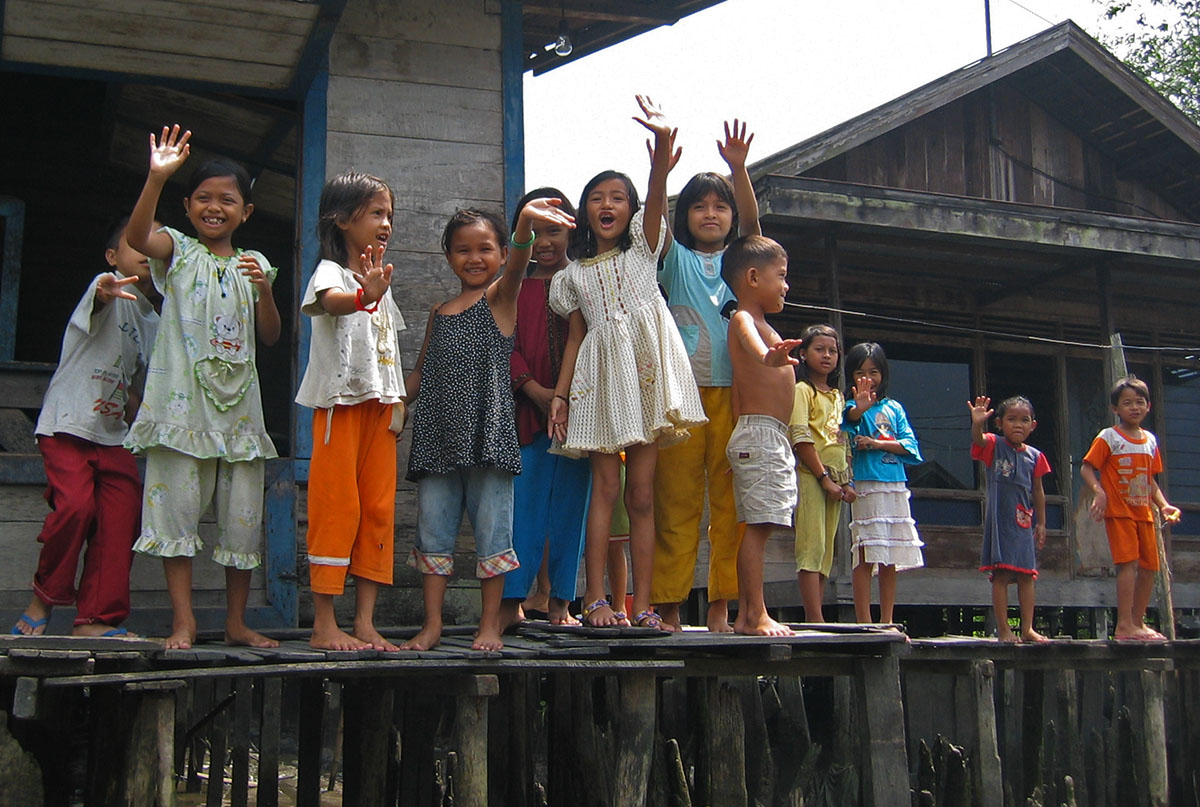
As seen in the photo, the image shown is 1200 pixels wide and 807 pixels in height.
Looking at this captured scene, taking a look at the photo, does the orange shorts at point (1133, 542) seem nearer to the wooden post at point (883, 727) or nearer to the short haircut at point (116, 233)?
the wooden post at point (883, 727)

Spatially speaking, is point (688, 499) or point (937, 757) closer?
point (688, 499)

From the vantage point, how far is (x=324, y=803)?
8.11 m

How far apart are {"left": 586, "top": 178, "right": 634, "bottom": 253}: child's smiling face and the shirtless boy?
0.56 m

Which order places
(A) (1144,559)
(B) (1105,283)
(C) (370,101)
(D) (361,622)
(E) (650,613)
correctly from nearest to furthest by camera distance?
(D) (361,622)
(E) (650,613)
(C) (370,101)
(A) (1144,559)
(B) (1105,283)

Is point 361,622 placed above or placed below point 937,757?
above

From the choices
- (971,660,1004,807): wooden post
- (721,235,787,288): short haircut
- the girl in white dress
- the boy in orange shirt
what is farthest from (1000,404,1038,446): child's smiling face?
the girl in white dress

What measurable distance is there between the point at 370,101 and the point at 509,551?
8.68 ft

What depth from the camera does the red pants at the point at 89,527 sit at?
4.45m

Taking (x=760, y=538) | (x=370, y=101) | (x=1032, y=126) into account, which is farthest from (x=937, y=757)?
Answer: (x=1032, y=126)

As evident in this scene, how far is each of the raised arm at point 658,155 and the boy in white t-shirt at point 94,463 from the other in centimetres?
194

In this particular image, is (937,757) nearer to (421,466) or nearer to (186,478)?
(421,466)

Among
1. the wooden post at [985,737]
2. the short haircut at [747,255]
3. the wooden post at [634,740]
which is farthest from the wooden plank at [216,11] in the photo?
the wooden post at [985,737]

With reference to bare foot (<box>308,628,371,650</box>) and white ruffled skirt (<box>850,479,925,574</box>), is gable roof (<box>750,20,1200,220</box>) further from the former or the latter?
bare foot (<box>308,628,371,650</box>)

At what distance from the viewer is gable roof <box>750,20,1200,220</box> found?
11289mm
